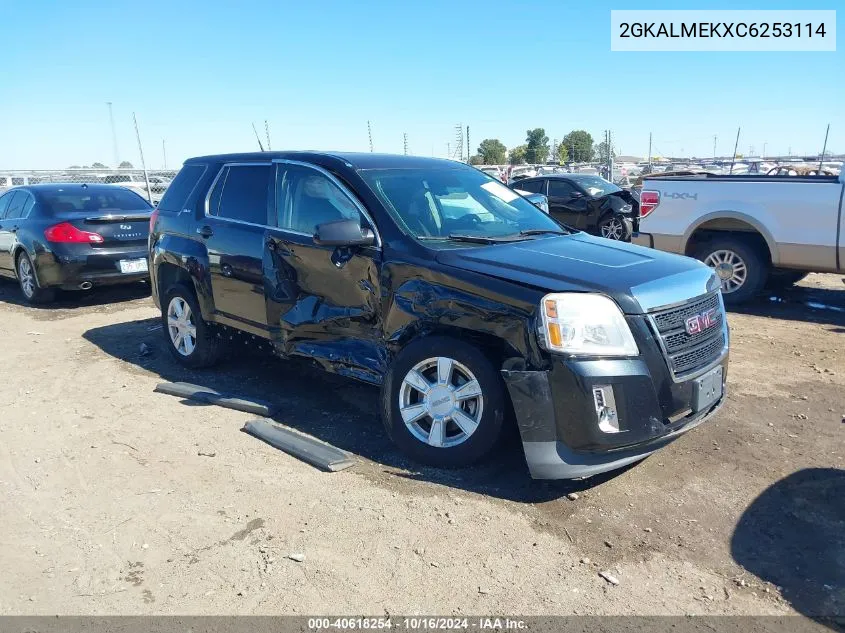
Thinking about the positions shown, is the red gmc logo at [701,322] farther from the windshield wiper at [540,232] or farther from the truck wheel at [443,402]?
the windshield wiper at [540,232]

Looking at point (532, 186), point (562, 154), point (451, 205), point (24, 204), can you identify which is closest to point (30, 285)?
point (24, 204)

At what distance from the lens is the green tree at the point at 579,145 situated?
145 feet

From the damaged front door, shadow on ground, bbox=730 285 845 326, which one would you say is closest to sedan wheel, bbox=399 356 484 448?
the damaged front door

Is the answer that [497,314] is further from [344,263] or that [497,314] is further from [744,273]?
[744,273]

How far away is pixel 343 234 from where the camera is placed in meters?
4.23

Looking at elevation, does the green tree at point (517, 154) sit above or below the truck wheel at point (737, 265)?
above

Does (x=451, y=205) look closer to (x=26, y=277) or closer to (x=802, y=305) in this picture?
(x=802, y=305)

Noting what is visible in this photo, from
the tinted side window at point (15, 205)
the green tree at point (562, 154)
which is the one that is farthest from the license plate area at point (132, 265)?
the green tree at point (562, 154)

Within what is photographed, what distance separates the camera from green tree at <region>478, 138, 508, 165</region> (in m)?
53.5

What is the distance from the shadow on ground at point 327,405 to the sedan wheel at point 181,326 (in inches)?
9.3

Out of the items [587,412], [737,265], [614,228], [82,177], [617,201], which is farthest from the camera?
[82,177]

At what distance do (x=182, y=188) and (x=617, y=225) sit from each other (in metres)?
10.4

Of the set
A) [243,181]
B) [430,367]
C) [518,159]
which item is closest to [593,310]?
[430,367]

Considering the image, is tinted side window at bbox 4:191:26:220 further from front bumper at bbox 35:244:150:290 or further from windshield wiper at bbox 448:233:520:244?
windshield wiper at bbox 448:233:520:244
